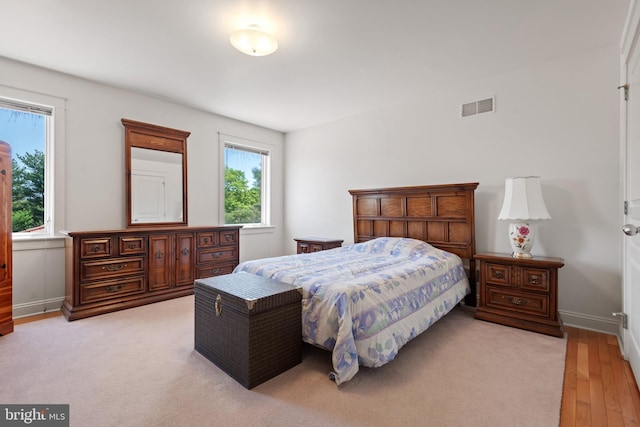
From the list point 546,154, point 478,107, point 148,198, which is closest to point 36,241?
point 148,198

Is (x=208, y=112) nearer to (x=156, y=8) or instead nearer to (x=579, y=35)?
(x=156, y=8)

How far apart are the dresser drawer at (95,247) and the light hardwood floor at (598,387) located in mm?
3980

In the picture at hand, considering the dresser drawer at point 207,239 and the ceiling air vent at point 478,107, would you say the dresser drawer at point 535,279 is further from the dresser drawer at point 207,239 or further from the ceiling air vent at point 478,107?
the dresser drawer at point 207,239

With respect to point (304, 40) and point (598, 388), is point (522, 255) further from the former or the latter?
point (304, 40)

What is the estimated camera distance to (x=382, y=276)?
2.41m

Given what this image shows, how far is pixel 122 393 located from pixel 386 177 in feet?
12.2

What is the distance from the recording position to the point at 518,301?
2.88m

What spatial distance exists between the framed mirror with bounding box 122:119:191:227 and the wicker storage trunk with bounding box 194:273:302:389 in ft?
7.44

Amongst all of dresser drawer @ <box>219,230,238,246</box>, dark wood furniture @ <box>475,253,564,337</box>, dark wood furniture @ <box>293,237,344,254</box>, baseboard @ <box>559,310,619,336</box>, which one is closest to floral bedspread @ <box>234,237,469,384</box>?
dark wood furniture @ <box>475,253,564,337</box>

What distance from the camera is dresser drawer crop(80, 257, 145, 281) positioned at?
312 centimetres

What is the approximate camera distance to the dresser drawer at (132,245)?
11.1 feet

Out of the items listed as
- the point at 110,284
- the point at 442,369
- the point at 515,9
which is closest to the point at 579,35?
the point at 515,9

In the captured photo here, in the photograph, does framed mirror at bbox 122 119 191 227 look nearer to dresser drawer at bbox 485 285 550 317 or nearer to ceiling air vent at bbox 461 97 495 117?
ceiling air vent at bbox 461 97 495 117

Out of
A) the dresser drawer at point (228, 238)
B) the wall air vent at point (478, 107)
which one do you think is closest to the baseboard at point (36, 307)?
the dresser drawer at point (228, 238)
